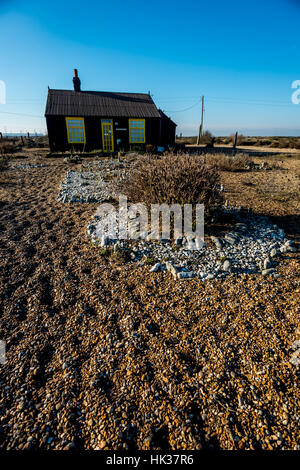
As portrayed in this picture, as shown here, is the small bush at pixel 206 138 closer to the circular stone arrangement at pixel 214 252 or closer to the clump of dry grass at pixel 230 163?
the clump of dry grass at pixel 230 163

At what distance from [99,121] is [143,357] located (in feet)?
57.5

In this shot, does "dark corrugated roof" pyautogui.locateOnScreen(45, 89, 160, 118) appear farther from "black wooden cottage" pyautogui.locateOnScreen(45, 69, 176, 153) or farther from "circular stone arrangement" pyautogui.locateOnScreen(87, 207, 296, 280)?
"circular stone arrangement" pyautogui.locateOnScreen(87, 207, 296, 280)

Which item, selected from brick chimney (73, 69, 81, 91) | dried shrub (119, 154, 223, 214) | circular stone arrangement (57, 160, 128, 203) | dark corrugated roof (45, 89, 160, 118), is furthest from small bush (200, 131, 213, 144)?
dried shrub (119, 154, 223, 214)

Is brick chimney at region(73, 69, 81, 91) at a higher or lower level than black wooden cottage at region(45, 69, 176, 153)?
higher

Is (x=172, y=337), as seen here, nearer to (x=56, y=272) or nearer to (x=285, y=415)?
(x=285, y=415)

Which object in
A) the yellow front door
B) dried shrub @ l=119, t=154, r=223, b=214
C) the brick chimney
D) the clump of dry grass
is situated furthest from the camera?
the brick chimney

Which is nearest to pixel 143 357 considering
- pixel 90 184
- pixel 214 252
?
pixel 214 252

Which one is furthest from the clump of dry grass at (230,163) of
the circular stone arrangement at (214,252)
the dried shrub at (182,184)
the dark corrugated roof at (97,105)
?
the dark corrugated roof at (97,105)

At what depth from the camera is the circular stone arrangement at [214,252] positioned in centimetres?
359

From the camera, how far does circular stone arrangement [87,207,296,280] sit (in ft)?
11.8

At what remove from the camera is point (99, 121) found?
1656cm

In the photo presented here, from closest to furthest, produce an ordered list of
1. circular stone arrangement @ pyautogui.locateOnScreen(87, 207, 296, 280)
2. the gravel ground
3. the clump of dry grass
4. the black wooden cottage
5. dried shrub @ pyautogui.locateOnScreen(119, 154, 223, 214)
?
the gravel ground < circular stone arrangement @ pyautogui.locateOnScreen(87, 207, 296, 280) < dried shrub @ pyautogui.locateOnScreen(119, 154, 223, 214) < the clump of dry grass < the black wooden cottage
